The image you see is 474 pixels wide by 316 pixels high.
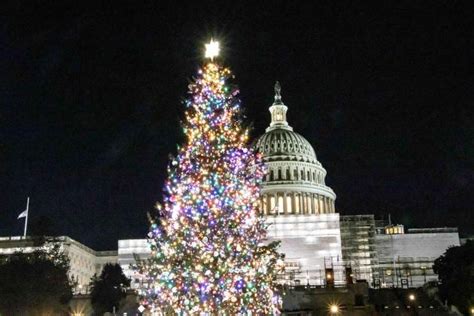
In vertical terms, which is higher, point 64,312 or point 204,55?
point 204,55

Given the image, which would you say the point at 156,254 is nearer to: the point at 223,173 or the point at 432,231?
the point at 223,173

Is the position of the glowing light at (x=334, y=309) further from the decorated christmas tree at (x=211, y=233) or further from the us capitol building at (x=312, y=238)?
the us capitol building at (x=312, y=238)

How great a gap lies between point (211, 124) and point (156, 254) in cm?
581

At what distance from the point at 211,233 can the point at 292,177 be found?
73823 millimetres

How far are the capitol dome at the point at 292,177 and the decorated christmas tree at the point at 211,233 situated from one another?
202 feet

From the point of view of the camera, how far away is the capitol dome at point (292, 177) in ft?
305

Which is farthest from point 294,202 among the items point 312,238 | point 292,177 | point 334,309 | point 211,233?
point 211,233

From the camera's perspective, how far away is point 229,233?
75.5 feet

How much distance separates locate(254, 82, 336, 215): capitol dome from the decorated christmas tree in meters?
61.7

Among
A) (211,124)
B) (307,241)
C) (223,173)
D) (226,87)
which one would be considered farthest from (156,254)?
(307,241)

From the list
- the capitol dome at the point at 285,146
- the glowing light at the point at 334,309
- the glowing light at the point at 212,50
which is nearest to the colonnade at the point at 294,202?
the capitol dome at the point at 285,146

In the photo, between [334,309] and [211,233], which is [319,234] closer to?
[334,309]

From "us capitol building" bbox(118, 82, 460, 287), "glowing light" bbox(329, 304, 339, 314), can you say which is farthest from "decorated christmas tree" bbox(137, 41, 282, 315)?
"us capitol building" bbox(118, 82, 460, 287)

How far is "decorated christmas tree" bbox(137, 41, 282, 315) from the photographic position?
22.7m
